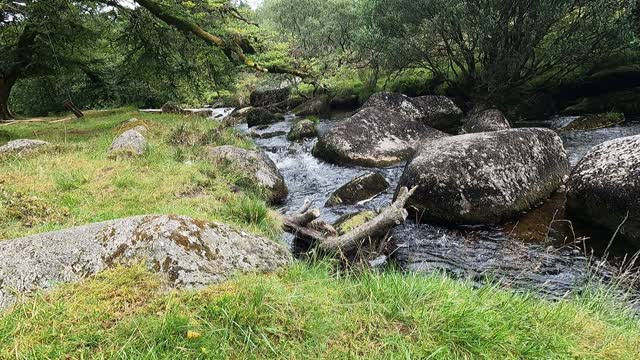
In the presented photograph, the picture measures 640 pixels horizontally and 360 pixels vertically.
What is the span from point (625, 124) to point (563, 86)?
4110mm

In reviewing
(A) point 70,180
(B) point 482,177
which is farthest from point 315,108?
(A) point 70,180

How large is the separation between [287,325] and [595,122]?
1583cm

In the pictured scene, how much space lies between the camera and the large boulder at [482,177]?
735cm

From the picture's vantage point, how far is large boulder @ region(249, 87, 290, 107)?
30391 mm

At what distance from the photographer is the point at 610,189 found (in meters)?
6.32

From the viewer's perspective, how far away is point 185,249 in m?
3.27

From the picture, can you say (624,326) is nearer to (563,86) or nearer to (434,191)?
(434,191)

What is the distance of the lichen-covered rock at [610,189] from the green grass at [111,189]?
17.4 feet

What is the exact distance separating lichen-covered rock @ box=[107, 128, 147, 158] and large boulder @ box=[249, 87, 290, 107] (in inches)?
836

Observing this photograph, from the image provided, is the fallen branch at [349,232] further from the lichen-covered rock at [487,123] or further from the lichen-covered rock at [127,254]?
the lichen-covered rock at [487,123]

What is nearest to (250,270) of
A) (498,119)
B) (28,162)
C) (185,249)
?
(185,249)

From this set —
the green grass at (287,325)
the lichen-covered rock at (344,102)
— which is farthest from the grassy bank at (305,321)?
the lichen-covered rock at (344,102)

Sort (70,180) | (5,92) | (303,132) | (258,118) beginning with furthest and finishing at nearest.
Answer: (258,118)
(5,92)
(303,132)
(70,180)

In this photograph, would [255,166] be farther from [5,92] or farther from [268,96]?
[268,96]
